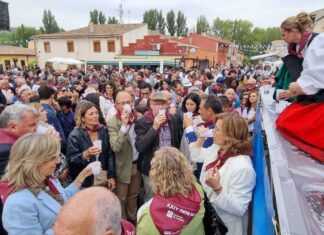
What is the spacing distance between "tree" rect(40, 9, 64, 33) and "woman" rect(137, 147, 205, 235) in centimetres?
7024

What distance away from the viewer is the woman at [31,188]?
6.21 ft

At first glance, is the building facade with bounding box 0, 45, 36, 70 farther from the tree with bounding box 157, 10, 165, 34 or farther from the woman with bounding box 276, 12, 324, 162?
the woman with bounding box 276, 12, 324, 162

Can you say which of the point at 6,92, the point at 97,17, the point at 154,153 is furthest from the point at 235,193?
the point at 97,17

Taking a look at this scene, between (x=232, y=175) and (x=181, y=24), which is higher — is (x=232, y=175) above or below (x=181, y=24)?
below

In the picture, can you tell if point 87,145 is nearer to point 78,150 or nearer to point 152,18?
point 78,150

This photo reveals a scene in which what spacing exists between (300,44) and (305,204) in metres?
1.45

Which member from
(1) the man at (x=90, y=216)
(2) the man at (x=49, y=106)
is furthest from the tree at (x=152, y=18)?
(1) the man at (x=90, y=216)

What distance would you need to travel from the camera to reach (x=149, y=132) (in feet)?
11.2

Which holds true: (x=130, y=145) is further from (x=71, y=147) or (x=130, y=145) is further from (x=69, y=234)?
(x=69, y=234)

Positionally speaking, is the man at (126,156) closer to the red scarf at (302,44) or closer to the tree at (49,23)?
the red scarf at (302,44)

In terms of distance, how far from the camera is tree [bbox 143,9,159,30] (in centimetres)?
6623

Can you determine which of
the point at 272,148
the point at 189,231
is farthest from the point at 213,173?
the point at 272,148

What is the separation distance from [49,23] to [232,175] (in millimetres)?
71127

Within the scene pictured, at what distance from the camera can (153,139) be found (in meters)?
3.44
